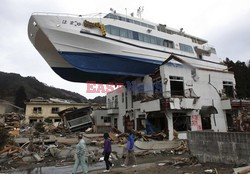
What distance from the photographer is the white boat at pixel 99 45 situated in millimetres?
20109

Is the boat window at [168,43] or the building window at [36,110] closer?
the boat window at [168,43]

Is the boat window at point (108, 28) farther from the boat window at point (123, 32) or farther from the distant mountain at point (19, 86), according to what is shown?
the distant mountain at point (19, 86)

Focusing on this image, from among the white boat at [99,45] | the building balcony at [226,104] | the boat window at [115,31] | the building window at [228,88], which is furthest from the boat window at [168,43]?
the building balcony at [226,104]

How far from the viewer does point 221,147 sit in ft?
23.9

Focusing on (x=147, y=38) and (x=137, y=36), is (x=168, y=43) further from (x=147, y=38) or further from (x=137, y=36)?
(x=137, y=36)

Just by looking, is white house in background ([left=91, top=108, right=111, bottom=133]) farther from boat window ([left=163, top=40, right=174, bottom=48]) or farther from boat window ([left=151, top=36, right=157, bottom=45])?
boat window ([left=163, top=40, right=174, bottom=48])

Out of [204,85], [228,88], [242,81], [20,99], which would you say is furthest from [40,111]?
[242,81]

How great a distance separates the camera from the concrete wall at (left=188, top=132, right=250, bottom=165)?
649 cm

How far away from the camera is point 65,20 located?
20375 mm

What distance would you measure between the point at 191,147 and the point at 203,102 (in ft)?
42.1

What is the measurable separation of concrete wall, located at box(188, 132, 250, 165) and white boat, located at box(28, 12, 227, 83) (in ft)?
48.1

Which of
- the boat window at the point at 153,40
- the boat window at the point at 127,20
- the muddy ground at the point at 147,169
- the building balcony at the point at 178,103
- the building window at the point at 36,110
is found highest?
the boat window at the point at 127,20

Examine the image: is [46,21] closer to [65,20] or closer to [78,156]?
[65,20]

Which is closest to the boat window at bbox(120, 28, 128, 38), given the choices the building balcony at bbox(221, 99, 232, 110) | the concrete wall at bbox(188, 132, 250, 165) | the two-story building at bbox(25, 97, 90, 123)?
the building balcony at bbox(221, 99, 232, 110)
